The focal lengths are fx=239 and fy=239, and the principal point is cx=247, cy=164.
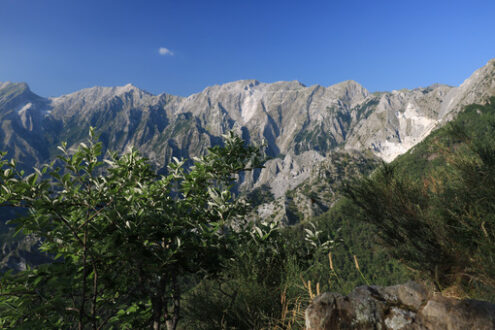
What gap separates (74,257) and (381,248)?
245 inches

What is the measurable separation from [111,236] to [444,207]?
6.44 meters

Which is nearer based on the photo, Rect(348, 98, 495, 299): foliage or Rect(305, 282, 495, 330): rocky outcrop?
Rect(305, 282, 495, 330): rocky outcrop

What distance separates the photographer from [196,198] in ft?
13.6

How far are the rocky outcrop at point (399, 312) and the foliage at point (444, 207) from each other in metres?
1.94

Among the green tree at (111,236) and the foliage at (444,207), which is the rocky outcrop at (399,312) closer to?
the green tree at (111,236)

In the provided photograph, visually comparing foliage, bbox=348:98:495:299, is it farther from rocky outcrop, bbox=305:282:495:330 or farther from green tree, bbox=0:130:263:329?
green tree, bbox=0:130:263:329

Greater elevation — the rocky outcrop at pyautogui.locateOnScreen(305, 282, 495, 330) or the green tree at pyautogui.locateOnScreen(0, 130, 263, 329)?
the green tree at pyautogui.locateOnScreen(0, 130, 263, 329)

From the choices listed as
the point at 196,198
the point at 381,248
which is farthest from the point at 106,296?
the point at 381,248

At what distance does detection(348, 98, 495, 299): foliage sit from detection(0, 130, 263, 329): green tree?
3.68 m

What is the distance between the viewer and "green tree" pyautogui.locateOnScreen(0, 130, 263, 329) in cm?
251

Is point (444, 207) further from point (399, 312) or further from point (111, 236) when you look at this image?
point (111, 236)

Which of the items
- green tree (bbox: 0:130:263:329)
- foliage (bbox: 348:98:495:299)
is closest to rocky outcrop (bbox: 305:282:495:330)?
green tree (bbox: 0:130:263:329)

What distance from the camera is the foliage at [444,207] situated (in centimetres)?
447

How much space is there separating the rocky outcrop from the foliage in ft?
6.38
